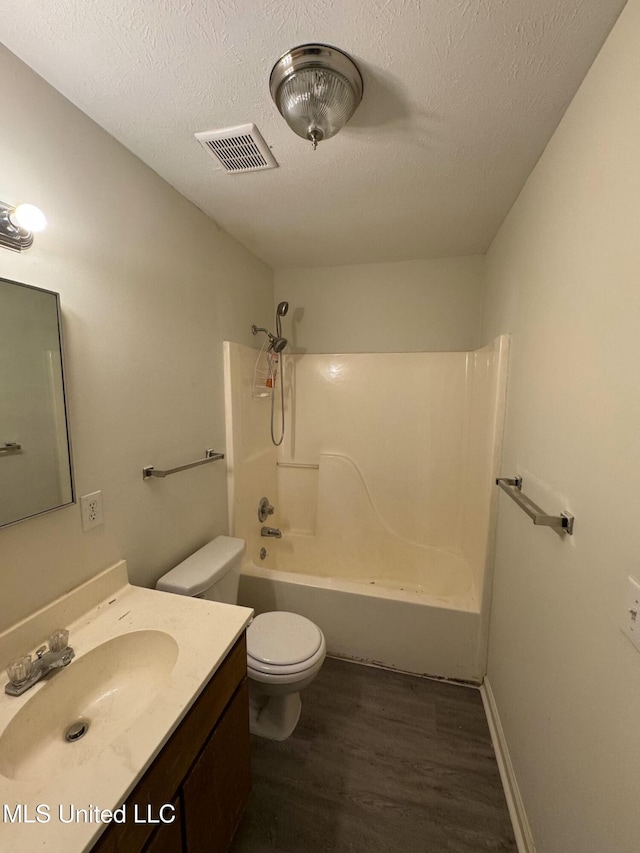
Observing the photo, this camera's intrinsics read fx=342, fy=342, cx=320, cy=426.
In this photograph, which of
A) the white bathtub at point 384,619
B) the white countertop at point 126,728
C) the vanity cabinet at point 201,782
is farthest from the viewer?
the white bathtub at point 384,619

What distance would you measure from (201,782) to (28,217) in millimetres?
1536

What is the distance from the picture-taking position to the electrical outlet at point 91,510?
1113 mm

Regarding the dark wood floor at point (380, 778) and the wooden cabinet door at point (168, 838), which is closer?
the wooden cabinet door at point (168, 838)

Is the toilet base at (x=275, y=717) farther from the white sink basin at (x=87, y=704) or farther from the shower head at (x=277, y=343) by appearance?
the shower head at (x=277, y=343)

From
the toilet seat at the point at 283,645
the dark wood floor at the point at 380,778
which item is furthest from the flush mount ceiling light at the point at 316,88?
the dark wood floor at the point at 380,778

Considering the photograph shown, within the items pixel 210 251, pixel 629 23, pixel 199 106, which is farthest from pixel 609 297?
pixel 210 251

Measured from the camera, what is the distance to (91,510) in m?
1.14

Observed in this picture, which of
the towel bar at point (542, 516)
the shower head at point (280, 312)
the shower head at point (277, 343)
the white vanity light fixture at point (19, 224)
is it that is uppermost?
the shower head at point (280, 312)

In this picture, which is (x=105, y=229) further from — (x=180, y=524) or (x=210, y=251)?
(x=180, y=524)

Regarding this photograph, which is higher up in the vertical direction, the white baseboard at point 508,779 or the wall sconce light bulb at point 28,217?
the wall sconce light bulb at point 28,217

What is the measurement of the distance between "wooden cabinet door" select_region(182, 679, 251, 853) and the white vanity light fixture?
142 cm

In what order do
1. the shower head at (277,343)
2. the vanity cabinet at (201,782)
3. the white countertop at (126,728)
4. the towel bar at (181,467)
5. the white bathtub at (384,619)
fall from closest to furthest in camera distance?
1. the white countertop at (126,728)
2. the vanity cabinet at (201,782)
3. the towel bar at (181,467)
4. the white bathtub at (384,619)
5. the shower head at (277,343)

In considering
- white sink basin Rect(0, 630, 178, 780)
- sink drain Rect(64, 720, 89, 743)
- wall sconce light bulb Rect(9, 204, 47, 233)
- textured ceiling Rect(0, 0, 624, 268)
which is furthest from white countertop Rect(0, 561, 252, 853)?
textured ceiling Rect(0, 0, 624, 268)

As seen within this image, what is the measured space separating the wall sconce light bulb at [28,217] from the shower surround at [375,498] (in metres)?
1.01
